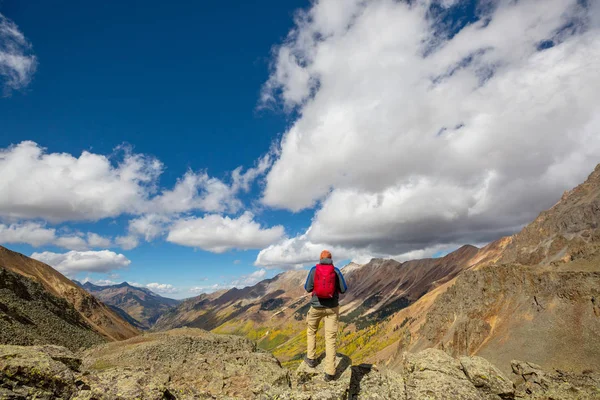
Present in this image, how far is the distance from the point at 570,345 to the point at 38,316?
134 m

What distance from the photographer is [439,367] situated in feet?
56.3

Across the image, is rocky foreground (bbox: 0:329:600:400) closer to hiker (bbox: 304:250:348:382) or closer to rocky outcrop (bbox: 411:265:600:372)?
hiker (bbox: 304:250:348:382)

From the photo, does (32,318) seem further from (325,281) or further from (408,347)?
(408,347)

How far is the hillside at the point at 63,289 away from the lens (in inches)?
5231

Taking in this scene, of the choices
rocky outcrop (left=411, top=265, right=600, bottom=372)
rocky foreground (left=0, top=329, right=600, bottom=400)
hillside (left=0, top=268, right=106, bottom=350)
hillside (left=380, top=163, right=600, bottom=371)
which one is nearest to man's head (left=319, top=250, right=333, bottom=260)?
rocky foreground (left=0, top=329, right=600, bottom=400)

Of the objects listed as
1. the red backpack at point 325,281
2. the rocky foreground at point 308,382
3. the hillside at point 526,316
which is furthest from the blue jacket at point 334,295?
the hillside at point 526,316

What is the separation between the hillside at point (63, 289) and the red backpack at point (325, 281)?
141 meters

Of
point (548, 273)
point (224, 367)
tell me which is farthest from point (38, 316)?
point (548, 273)

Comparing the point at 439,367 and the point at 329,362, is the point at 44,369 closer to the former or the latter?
the point at 329,362

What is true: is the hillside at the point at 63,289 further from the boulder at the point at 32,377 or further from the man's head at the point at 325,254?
the man's head at the point at 325,254

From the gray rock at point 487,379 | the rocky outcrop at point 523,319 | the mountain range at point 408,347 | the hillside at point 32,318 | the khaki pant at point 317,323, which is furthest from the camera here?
the rocky outcrop at point 523,319

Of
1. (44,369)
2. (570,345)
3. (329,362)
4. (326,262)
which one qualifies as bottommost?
(570,345)

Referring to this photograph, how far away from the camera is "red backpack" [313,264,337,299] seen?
1515 centimetres

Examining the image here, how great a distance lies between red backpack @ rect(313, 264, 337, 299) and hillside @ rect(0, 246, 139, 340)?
462ft
